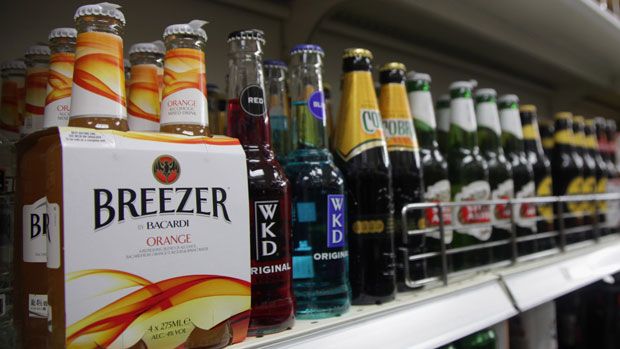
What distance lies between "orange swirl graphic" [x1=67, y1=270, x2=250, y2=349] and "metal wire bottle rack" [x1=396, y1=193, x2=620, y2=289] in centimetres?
37

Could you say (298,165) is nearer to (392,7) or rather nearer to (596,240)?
(392,7)

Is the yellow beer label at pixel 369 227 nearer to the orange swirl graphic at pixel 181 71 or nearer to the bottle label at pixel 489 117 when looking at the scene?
the orange swirl graphic at pixel 181 71

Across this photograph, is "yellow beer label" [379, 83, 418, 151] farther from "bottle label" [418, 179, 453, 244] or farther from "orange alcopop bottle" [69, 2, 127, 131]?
"orange alcopop bottle" [69, 2, 127, 131]

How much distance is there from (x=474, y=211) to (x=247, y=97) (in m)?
0.60

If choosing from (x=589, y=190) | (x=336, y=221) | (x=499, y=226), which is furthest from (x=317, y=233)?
(x=589, y=190)

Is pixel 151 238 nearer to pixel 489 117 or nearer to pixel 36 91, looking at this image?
pixel 36 91

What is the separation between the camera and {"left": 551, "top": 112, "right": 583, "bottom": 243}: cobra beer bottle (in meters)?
1.43

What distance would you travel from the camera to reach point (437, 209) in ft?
3.00

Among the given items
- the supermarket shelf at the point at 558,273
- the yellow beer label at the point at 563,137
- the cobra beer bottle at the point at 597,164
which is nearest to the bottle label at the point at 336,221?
the supermarket shelf at the point at 558,273

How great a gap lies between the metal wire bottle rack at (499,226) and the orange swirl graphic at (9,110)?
1.91ft

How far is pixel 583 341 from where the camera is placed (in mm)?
1503

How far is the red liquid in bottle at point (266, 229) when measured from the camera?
0.58 meters

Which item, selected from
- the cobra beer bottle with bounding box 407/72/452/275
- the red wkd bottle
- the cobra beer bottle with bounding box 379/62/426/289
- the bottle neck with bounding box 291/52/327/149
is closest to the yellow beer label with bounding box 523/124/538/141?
the cobra beer bottle with bounding box 407/72/452/275

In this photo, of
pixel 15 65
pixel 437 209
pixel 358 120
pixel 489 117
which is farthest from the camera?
pixel 489 117
